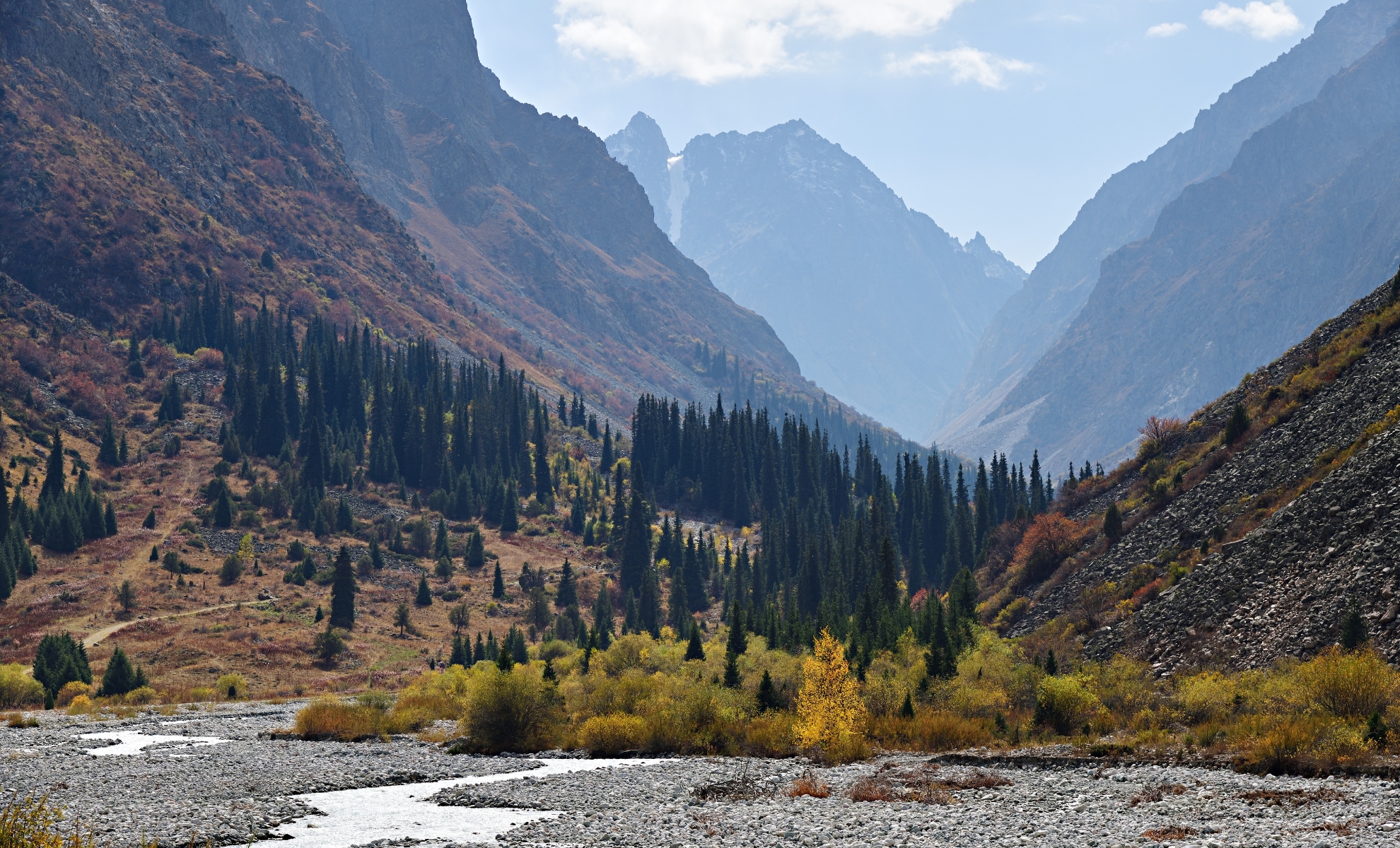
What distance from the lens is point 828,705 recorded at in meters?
62.3

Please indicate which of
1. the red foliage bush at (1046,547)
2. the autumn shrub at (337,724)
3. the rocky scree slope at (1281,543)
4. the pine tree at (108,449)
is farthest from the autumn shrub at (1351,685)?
the pine tree at (108,449)

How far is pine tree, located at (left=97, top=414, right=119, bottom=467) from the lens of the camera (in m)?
184

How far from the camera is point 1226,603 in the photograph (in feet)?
214

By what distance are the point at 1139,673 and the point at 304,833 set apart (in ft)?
157

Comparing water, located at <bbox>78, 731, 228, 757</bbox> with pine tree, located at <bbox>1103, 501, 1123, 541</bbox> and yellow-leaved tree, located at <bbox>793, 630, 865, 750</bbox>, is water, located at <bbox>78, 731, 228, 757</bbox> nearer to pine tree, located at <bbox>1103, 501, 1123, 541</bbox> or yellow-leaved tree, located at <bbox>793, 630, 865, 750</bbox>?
yellow-leaved tree, located at <bbox>793, 630, 865, 750</bbox>

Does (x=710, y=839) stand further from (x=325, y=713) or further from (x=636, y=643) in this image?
(x=636, y=643)

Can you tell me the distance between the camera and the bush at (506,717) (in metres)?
68.9

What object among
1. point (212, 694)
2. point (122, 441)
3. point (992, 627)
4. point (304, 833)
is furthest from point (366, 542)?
point (304, 833)

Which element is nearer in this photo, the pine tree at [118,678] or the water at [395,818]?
the water at [395,818]

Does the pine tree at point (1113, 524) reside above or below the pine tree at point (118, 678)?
above

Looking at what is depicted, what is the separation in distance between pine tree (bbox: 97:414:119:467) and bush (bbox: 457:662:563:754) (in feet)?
469

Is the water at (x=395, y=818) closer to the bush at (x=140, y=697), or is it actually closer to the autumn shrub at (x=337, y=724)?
the autumn shrub at (x=337, y=724)

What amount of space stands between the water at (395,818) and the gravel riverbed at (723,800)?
42 cm

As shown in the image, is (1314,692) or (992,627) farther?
(992,627)
